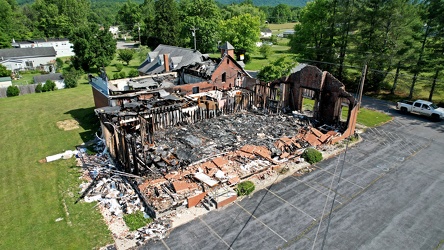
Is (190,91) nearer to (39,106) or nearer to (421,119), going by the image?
(39,106)

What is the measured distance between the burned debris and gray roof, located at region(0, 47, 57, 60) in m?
49.7

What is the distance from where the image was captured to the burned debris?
52.8 feet

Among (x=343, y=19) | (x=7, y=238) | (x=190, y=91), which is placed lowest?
(x=7, y=238)

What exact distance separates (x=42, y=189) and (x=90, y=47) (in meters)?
43.9

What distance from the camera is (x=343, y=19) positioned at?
38938 mm

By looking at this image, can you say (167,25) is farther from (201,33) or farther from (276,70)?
(276,70)

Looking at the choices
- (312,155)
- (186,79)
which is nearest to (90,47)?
(186,79)

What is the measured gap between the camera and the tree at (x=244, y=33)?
61.4 m

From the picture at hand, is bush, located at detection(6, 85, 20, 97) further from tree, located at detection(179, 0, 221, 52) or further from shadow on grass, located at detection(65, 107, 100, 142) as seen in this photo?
tree, located at detection(179, 0, 221, 52)

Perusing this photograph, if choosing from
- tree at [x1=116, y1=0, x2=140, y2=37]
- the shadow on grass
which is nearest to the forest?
the shadow on grass

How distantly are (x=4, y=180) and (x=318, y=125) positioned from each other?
25.0 m

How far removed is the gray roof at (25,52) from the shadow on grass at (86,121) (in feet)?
131

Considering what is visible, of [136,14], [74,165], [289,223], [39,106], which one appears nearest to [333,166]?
[289,223]

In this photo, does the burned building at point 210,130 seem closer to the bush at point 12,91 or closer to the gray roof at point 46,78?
the bush at point 12,91
